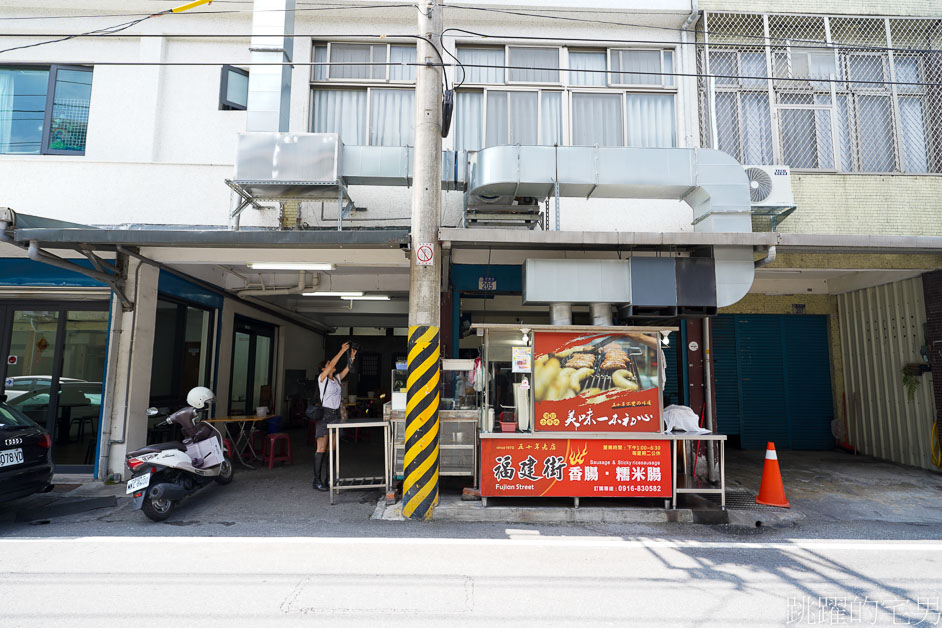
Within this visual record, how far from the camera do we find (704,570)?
188 inches

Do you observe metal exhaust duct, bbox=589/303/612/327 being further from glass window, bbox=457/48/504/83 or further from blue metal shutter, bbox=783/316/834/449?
blue metal shutter, bbox=783/316/834/449

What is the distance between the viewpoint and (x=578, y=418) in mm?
6801

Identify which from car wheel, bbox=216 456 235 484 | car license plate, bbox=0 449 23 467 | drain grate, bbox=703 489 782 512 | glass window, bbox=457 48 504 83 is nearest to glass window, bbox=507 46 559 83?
glass window, bbox=457 48 504 83

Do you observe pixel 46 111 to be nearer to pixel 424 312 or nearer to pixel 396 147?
pixel 396 147

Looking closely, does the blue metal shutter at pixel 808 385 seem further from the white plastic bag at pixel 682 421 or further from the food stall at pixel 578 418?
the food stall at pixel 578 418

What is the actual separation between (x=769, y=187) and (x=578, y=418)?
5.22 meters

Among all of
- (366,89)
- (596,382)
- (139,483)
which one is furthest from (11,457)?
(366,89)

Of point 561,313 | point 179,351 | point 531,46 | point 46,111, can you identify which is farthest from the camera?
point 179,351

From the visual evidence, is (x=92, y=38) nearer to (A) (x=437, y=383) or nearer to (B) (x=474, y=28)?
(B) (x=474, y=28)

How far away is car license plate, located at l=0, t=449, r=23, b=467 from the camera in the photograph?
18.6 ft

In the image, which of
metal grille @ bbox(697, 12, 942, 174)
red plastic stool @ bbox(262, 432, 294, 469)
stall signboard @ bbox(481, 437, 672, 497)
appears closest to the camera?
stall signboard @ bbox(481, 437, 672, 497)

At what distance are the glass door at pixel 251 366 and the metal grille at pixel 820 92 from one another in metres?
10.8

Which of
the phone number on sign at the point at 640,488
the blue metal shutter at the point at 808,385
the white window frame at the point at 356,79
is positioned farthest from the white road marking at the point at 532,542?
the white window frame at the point at 356,79

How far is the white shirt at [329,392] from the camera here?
25.4ft
